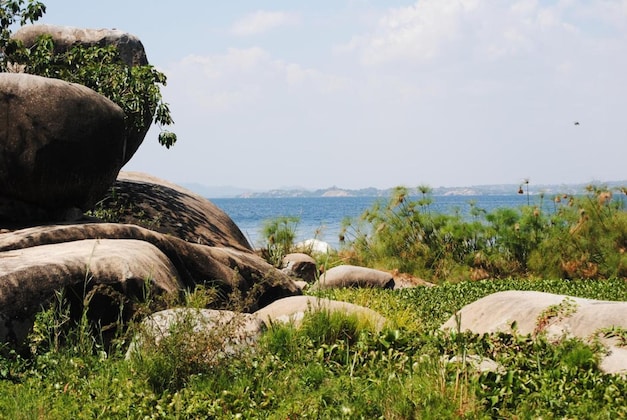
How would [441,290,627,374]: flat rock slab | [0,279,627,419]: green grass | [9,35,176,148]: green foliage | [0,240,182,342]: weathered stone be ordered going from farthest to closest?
1. [9,35,176,148]: green foliage
2. [0,240,182,342]: weathered stone
3. [441,290,627,374]: flat rock slab
4. [0,279,627,419]: green grass

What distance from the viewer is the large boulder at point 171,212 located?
1165 centimetres

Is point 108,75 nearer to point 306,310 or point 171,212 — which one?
point 171,212

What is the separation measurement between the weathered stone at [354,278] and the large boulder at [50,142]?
186 inches

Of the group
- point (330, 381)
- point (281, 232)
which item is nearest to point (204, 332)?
point (330, 381)

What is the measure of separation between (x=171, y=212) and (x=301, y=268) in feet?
13.0

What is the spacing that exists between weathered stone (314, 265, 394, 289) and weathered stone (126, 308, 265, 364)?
664cm

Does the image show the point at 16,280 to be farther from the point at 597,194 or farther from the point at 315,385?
the point at 597,194

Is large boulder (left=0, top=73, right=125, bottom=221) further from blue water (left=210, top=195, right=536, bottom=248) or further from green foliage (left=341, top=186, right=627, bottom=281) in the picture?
green foliage (left=341, top=186, right=627, bottom=281)

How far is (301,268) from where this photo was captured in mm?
15156

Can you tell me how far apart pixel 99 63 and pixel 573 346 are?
34.3 feet

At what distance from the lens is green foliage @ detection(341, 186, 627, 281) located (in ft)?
44.9

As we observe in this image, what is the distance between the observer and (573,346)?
18.8ft

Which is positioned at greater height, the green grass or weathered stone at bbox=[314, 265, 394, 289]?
the green grass

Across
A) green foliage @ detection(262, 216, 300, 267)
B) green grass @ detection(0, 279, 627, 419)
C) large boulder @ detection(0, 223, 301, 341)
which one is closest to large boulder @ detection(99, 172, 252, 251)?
large boulder @ detection(0, 223, 301, 341)
